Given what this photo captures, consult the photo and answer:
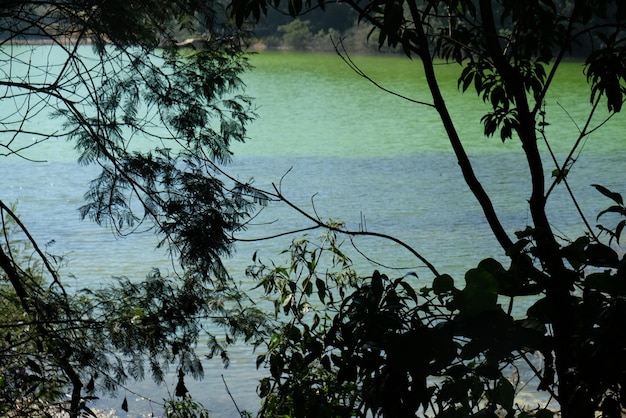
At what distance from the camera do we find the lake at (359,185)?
240 inches

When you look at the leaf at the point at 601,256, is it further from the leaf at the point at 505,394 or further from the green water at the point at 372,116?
the green water at the point at 372,116

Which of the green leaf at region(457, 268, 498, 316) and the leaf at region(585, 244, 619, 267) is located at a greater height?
the leaf at region(585, 244, 619, 267)

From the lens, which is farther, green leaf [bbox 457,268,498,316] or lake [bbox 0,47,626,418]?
lake [bbox 0,47,626,418]

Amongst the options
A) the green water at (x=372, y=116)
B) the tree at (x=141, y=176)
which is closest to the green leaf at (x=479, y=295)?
the tree at (x=141, y=176)

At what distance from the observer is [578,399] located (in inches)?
37.7

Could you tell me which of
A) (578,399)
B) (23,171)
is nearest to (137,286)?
(578,399)

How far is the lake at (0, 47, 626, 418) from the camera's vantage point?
609 centimetres

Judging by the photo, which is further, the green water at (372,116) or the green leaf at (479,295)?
the green water at (372,116)

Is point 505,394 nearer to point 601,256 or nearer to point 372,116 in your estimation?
point 601,256

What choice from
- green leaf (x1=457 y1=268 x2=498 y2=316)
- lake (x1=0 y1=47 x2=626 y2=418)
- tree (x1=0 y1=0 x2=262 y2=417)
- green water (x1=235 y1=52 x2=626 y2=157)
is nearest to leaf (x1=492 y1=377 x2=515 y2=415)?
green leaf (x1=457 y1=268 x2=498 y2=316)

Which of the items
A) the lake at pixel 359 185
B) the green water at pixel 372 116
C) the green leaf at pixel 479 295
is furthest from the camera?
the green water at pixel 372 116

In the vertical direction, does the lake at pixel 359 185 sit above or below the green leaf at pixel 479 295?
below

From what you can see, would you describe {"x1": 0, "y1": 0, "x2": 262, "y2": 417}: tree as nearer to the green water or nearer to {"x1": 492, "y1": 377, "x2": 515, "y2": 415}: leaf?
{"x1": 492, "y1": 377, "x2": 515, "y2": 415}: leaf

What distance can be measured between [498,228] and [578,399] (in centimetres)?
61
